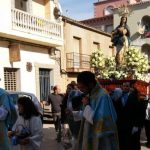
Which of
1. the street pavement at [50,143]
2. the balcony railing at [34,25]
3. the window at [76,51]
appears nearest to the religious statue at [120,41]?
the street pavement at [50,143]

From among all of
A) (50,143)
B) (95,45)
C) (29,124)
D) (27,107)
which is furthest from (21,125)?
(95,45)

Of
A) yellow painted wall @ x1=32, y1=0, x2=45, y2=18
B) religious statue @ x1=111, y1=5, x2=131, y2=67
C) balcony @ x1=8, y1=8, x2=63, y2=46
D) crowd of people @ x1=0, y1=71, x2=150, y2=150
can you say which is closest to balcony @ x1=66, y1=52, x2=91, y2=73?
balcony @ x1=8, y1=8, x2=63, y2=46

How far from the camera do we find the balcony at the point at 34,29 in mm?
20344

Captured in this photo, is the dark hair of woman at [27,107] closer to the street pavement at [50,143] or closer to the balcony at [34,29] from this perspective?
the street pavement at [50,143]

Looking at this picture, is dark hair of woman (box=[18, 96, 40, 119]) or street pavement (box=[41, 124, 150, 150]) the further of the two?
street pavement (box=[41, 124, 150, 150])

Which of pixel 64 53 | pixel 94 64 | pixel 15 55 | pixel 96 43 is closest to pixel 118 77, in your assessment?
pixel 94 64

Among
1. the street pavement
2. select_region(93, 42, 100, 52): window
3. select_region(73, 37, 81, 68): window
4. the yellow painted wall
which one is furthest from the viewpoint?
select_region(93, 42, 100, 52): window

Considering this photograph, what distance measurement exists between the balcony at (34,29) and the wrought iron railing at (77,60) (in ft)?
7.42

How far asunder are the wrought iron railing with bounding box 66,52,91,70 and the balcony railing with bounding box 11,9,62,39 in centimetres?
253

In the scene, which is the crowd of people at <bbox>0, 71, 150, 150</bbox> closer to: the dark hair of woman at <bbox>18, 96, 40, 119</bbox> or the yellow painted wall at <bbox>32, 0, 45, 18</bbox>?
the dark hair of woman at <bbox>18, 96, 40, 119</bbox>

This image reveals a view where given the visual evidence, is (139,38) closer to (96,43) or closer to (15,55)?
(96,43)

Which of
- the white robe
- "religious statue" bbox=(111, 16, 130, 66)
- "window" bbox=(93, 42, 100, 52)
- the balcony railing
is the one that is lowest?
the white robe

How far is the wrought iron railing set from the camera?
86.2 ft

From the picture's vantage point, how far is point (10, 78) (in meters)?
21.2
